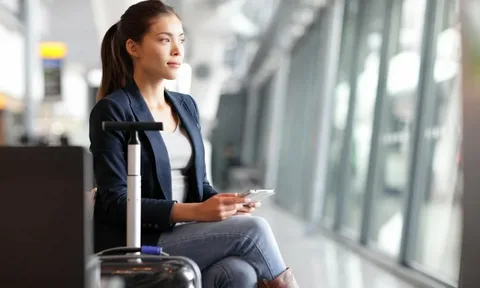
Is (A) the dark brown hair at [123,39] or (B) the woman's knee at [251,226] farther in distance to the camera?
(A) the dark brown hair at [123,39]

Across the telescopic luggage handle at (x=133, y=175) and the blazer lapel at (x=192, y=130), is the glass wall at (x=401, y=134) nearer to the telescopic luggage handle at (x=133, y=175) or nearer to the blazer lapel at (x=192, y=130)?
the blazer lapel at (x=192, y=130)

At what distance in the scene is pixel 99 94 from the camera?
2268 millimetres

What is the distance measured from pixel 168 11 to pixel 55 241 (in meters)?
1.07

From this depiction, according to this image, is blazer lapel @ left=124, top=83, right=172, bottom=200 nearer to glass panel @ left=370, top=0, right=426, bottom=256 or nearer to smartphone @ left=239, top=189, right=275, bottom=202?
smartphone @ left=239, top=189, right=275, bottom=202

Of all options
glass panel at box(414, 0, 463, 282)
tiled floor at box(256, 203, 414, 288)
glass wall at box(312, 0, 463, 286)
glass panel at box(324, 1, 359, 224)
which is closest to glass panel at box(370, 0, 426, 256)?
glass wall at box(312, 0, 463, 286)

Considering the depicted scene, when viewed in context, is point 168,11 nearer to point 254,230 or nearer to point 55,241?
point 254,230

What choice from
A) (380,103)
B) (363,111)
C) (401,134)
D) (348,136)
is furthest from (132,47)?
(348,136)

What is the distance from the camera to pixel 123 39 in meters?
2.23

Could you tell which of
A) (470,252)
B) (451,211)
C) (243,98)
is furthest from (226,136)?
(470,252)

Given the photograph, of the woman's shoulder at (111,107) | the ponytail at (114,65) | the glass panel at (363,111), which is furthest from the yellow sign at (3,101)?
the woman's shoulder at (111,107)

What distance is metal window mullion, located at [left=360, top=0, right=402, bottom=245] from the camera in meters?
7.05

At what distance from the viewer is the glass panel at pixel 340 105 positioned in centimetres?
904

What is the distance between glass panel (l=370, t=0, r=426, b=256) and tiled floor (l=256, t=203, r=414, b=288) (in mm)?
446

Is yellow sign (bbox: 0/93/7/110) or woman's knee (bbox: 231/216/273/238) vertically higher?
woman's knee (bbox: 231/216/273/238)
